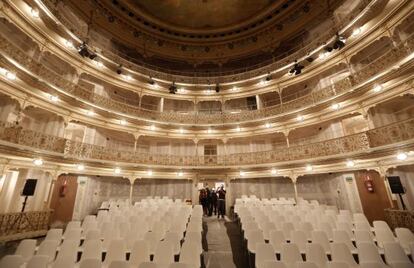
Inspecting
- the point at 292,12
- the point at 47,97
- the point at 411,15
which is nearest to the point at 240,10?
the point at 292,12

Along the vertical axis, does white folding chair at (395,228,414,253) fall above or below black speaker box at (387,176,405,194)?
below

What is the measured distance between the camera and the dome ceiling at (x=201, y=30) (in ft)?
53.4

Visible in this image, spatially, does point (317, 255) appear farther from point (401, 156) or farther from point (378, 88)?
point (378, 88)

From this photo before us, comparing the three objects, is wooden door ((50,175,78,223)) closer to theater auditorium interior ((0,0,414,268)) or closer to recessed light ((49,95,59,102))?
theater auditorium interior ((0,0,414,268))

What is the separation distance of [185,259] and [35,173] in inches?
469

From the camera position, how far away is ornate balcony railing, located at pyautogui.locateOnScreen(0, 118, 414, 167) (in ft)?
29.5

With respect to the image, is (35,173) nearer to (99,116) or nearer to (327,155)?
(99,116)

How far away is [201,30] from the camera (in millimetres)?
19922

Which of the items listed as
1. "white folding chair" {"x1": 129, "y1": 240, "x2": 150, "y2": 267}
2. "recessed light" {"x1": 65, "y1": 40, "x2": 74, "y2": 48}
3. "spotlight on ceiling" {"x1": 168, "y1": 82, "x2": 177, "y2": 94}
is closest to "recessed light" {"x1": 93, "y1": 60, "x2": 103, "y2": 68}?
"recessed light" {"x1": 65, "y1": 40, "x2": 74, "y2": 48}

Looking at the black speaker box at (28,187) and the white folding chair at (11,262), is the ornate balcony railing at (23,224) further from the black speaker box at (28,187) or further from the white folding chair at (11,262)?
the white folding chair at (11,262)

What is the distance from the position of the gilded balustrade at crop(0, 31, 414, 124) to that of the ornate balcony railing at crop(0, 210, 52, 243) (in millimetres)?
6323

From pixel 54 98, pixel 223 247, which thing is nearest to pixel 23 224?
pixel 54 98

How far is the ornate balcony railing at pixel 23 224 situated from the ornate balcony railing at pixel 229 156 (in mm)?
2954

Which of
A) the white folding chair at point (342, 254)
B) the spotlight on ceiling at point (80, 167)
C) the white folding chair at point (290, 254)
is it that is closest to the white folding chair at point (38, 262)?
the white folding chair at point (290, 254)
